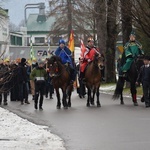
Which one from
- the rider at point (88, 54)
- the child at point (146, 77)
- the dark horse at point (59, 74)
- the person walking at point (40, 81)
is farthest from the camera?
the person walking at point (40, 81)

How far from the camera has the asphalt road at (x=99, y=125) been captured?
494 inches

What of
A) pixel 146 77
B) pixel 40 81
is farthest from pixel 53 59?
pixel 146 77

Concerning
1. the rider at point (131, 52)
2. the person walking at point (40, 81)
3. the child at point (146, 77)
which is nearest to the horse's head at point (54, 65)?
the person walking at point (40, 81)

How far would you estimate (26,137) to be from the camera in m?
13.5

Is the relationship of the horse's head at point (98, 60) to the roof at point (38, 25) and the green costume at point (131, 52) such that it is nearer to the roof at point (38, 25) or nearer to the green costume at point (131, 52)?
the green costume at point (131, 52)

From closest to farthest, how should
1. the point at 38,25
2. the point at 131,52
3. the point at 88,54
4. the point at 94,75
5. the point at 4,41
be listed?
the point at 4,41 < the point at 131,52 < the point at 94,75 < the point at 88,54 < the point at 38,25

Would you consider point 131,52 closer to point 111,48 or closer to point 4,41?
point 4,41

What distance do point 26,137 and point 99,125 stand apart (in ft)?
8.84

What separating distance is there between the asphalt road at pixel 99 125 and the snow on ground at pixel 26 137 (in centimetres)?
31

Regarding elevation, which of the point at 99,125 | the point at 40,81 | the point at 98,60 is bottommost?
the point at 99,125

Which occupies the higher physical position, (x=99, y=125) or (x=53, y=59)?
(x=53, y=59)

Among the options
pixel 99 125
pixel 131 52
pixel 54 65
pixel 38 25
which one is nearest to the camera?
pixel 99 125

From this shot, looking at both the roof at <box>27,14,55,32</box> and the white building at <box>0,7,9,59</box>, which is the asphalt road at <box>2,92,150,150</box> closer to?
the white building at <box>0,7,9,59</box>

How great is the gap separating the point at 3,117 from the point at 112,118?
3.51 meters
